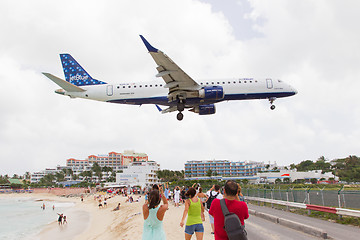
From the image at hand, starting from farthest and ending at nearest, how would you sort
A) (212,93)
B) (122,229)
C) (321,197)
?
(212,93) < (122,229) < (321,197)

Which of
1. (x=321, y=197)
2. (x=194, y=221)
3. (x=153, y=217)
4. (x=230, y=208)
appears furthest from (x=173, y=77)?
(x=230, y=208)

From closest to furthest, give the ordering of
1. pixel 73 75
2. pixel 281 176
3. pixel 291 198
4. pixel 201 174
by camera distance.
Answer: pixel 291 198
pixel 73 75
pixel 281 176
pixel 201 174

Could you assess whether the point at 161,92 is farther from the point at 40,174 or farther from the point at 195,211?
the point at 40,174

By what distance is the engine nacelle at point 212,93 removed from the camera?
2582 centimetres

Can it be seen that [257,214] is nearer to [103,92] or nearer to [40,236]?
[103,92]

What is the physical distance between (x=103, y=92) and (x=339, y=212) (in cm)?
2256

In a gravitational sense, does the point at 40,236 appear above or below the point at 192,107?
below

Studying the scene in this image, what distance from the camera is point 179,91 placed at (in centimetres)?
2692

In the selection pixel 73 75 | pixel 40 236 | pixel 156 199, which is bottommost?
pixel 40 236

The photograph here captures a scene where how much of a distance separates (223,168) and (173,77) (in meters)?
139

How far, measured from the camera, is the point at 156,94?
93.5 feet

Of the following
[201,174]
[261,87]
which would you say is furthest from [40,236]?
[201,174]

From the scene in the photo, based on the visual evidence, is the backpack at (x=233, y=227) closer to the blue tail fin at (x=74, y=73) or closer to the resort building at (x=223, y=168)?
the blue tail fin at (x=74, y=73)

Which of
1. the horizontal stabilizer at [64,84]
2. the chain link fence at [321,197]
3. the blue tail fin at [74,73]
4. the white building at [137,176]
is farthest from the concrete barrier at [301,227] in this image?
the white building at [137,176]
